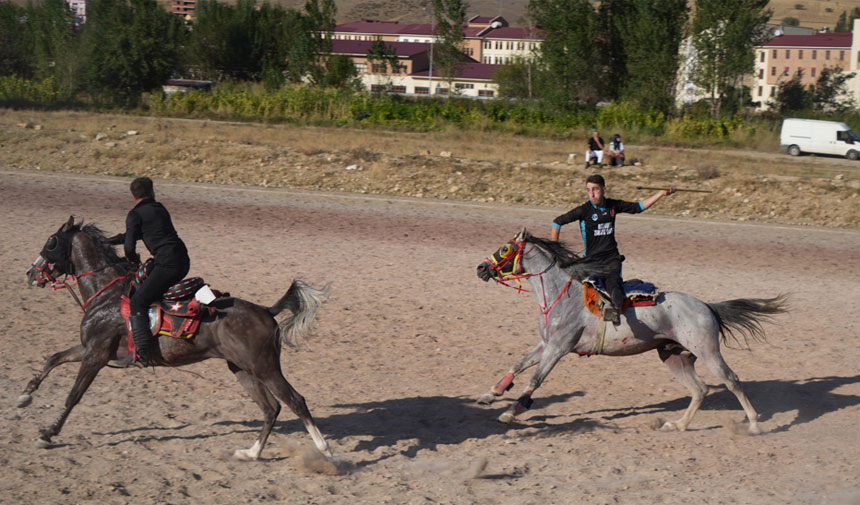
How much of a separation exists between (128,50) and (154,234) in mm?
60245

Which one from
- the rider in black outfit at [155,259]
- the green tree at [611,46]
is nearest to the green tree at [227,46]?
the green tree at [611,46]

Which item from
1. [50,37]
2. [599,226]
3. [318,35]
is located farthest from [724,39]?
[50,37]

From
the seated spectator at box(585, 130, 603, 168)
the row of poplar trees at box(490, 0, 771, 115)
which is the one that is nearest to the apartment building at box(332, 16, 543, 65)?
the row of poplar trees at box(490, 0, 771, 115)

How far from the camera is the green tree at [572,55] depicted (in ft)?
194

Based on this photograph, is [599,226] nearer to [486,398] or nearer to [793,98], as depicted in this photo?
[486,398]

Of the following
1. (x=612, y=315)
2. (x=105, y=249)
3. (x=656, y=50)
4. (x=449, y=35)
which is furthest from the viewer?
(x=449, y=35)

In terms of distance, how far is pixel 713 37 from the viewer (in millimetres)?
53875

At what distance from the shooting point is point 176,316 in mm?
7590

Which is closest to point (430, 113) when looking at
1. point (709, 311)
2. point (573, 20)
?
point (573, 20)

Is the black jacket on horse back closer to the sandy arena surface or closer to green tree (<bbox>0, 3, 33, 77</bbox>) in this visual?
the sandy arena surface

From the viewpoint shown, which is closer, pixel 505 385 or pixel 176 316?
pixel 176 316

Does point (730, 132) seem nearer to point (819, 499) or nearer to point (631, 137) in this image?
point (631, 137)

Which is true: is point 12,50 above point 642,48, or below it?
above

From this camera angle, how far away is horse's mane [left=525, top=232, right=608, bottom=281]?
8633mm
